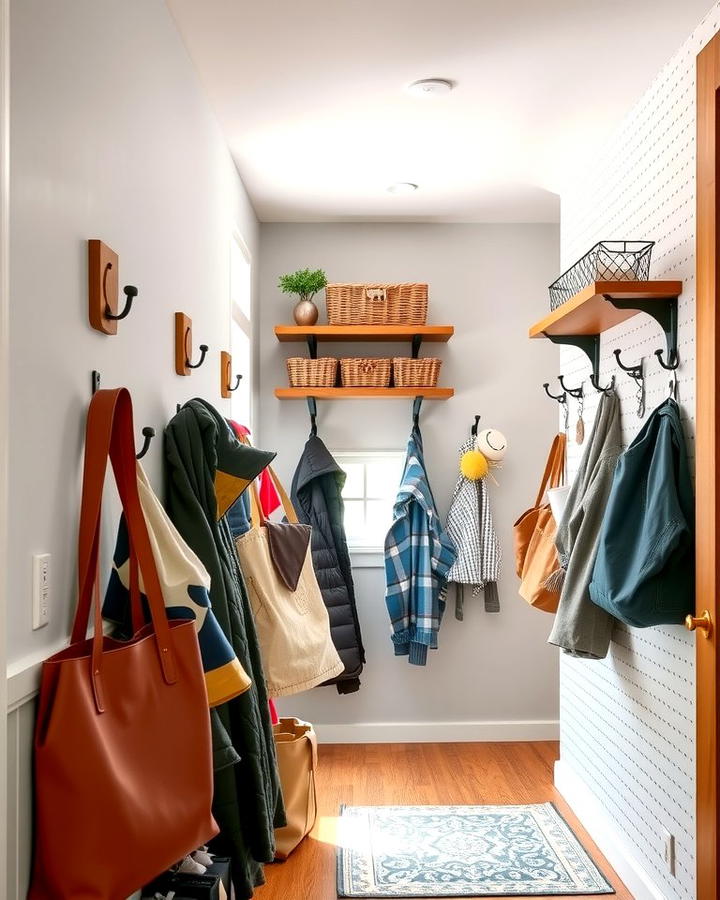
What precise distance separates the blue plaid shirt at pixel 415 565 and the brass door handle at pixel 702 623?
2.16m

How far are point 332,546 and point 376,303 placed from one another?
1176 millimetres

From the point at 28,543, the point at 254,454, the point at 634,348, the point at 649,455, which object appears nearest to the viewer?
the point at 28,543

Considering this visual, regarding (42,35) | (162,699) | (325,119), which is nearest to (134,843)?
(162,699)

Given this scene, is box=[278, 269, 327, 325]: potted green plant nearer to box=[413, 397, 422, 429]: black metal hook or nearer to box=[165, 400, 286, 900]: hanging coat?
box=[413, 397, 422, 429]: black metal hook

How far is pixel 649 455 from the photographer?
243 centimetres

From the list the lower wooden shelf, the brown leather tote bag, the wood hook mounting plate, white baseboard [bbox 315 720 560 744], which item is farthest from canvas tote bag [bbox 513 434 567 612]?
the wood hook mounting plate

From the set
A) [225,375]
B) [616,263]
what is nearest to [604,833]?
[616,263]

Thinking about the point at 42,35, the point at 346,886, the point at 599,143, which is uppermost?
the point at 599,143

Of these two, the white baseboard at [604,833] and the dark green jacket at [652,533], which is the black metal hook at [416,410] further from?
the dark green jacket at [652,533]

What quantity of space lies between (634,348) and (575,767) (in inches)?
68.4

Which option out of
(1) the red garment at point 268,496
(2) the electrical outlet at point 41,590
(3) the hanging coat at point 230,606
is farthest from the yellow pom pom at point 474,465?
(2) the electrical outlet at point 41,590

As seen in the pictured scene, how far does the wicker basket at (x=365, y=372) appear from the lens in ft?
14.0

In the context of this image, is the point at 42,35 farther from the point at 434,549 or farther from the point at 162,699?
the point at 434,549

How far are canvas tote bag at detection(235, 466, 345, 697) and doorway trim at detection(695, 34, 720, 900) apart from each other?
1.12 m
